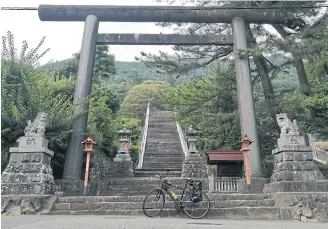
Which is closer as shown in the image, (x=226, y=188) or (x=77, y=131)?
(x=77, y=131)

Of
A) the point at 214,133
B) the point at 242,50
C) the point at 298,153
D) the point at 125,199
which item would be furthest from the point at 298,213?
the point at 214,133

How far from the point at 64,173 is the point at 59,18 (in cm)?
522

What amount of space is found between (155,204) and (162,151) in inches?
423

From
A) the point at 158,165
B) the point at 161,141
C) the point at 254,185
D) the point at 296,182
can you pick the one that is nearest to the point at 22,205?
the point at 296,182

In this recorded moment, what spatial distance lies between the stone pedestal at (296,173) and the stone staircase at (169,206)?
0.45 m

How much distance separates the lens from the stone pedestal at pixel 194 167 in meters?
11.5

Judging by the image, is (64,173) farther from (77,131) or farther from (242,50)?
(242,50)

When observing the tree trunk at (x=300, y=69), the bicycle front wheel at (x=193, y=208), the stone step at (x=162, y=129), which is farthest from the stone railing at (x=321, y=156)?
the bicycle front wheel at (x=193, y=208)

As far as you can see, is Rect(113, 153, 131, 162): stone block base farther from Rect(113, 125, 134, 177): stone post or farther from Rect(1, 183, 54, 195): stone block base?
Rect(1, 183, 54, 195): stone block base

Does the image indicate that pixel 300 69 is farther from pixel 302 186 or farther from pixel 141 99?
pixel 141 99

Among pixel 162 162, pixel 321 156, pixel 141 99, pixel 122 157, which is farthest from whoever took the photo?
pixel 141 99

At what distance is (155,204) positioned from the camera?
5.89 m

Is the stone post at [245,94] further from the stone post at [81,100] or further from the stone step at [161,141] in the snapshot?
the stone step at [161,141]

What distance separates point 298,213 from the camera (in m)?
5.77
